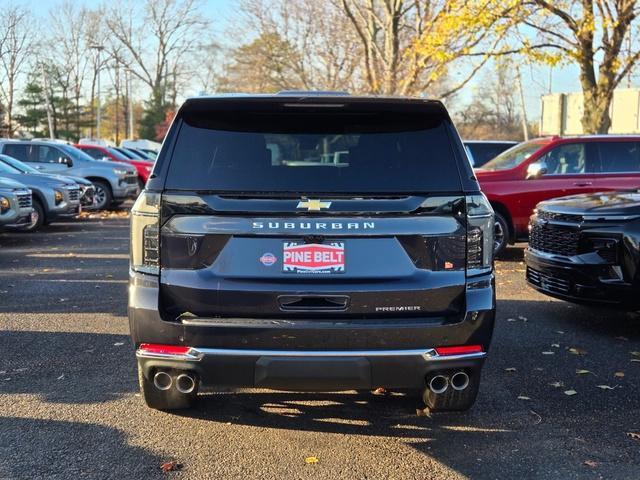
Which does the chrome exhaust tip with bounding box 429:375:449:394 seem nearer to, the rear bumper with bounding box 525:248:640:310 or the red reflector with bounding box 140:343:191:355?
the red reflector with bounding box 140:343:191:355

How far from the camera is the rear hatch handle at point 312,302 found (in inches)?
130

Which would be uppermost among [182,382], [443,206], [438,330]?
[443,206]

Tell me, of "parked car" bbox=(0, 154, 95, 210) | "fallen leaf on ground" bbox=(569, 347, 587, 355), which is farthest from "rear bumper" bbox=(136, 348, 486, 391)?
"parked car" bbox=(0, 154, 95, 210)

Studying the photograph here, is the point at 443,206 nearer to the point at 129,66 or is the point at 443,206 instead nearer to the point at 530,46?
the point at 530,46

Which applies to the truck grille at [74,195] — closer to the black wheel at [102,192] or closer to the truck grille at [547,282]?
the black wheel at [102,192]

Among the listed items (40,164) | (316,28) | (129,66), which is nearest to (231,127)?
(40,164)

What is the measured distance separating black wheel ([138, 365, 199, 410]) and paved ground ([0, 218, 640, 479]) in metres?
0.14

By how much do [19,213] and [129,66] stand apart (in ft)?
198

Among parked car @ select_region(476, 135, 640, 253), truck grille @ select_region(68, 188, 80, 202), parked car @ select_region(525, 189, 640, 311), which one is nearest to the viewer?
parked car @ select_region(525, 189, 640, 311)

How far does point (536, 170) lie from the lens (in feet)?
32.3

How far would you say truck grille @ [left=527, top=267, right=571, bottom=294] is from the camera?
20.4 feet

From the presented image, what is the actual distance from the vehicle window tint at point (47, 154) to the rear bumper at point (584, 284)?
1491cm

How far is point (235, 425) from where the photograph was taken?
13.3 feet

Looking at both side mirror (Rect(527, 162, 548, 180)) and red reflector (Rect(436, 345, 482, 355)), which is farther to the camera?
side mirror (Rect(527, 162, 548, 180))
